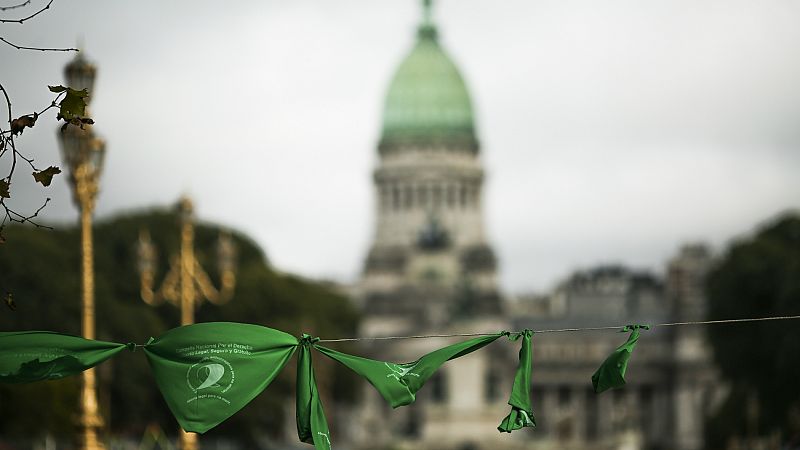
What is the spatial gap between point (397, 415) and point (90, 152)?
147m

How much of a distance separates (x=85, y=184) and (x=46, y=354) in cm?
1743

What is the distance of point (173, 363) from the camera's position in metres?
19.6

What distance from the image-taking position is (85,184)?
36906 mm

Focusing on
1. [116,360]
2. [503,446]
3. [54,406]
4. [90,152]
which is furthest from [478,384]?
[90,152]

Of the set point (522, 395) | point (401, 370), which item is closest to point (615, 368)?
point (522, 395)

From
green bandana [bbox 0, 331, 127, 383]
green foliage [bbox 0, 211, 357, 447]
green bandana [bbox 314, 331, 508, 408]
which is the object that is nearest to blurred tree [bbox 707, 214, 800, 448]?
green foliage [bbox 0, 211, 357, 447]

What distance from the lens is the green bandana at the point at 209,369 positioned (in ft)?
64.1

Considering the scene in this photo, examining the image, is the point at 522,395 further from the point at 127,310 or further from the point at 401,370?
the point at 127,310

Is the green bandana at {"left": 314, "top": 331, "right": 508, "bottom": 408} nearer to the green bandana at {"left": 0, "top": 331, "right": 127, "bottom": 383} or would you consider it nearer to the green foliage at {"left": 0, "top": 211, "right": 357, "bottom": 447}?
the green bandana at {"left": 0, "top": 331, "right": 127, "bottom": 383}

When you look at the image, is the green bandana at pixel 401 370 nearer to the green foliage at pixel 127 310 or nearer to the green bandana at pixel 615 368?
the green bandana at pixel 615 368

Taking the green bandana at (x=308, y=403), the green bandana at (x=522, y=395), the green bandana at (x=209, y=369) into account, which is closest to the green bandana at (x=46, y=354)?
the green bandana at (x=209, y=369)

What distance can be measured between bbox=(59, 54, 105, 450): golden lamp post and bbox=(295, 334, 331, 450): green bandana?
54.2 ft

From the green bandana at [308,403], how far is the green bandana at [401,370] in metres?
0.15

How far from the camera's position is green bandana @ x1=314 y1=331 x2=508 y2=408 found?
19828 mm
